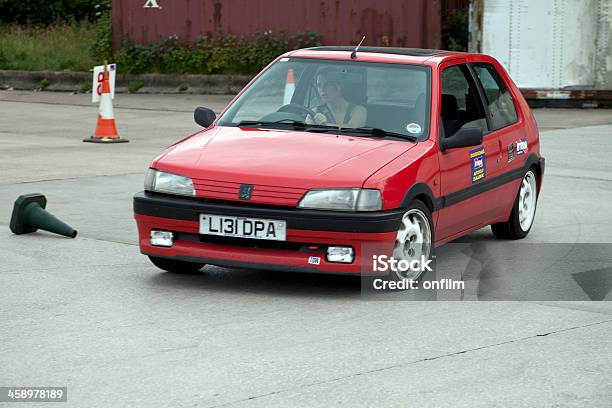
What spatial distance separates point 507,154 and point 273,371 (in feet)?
12.7

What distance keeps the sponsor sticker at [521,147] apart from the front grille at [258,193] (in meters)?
2.67

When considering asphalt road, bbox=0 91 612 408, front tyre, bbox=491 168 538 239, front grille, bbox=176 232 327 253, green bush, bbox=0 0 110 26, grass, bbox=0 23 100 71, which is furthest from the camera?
green bush, bbox=0 0 110 26

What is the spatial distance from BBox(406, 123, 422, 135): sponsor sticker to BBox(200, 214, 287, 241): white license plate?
128cm

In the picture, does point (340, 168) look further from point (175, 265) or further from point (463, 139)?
point (175, 265)

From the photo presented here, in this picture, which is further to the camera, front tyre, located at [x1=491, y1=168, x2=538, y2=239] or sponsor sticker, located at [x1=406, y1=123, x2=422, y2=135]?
front tyre, located at [x1=491, y1=168, x2=538, y2=239]

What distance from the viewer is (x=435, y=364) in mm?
5707

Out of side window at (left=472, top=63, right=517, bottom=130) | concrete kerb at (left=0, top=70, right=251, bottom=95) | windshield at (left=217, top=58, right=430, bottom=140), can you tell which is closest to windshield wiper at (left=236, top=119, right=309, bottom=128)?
windshield at (left=217, top=58, right=430, bottom=140)

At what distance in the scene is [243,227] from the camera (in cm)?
707

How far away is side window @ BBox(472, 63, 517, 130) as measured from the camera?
29.6ft

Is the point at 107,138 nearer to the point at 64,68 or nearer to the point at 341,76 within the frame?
the point at 341,76

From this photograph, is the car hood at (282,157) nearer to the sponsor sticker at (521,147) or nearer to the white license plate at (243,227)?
the white license plate at (243,227)

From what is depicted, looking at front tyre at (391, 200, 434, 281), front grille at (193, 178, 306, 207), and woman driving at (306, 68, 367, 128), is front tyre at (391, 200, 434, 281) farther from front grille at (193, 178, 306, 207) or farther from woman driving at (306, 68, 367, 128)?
woman driving at (306, 68, 367, 128)

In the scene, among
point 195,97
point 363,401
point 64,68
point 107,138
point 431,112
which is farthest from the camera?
point 64,68

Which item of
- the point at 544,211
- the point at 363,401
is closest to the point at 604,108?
the point at 544,211
